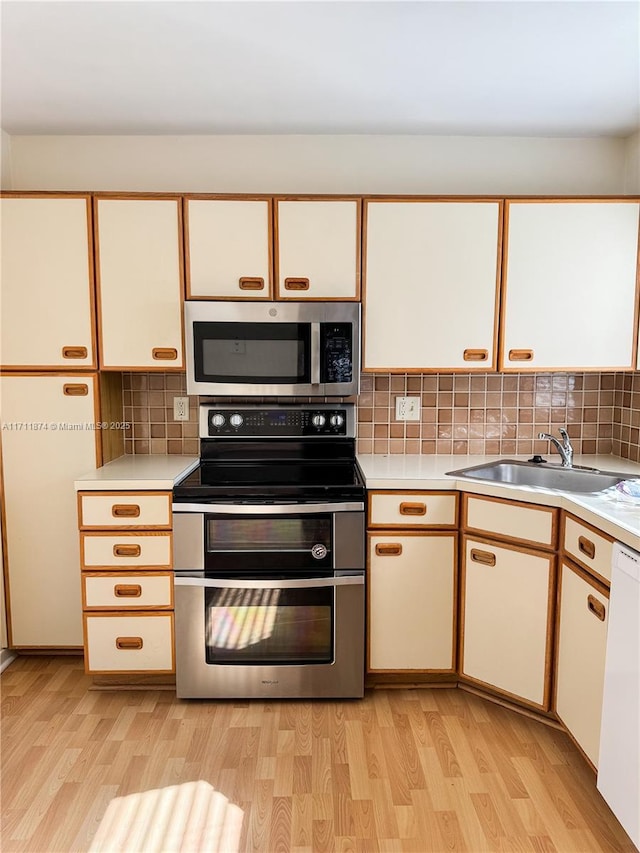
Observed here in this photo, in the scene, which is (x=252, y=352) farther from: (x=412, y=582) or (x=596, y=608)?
(x=596, y=608)

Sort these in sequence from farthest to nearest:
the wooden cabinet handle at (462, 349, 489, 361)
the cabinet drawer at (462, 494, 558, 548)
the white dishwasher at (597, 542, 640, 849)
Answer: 1. the wooden cabinet handle at (462, 349, 489, 361)
2. the cabinet drawer at (462, 494, 558, 548)
3. the white dishwasher at (597, 542, 640, 849)

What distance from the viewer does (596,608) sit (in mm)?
1870

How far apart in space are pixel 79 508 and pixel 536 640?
1.83m

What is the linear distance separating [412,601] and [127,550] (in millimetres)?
1169

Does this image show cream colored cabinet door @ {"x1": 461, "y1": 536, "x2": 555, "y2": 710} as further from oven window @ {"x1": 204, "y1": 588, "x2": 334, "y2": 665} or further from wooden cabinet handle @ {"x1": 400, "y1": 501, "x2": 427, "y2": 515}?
oven window @ {"x1": 204, "y1": 588, "x2": 334, "y2": 665}

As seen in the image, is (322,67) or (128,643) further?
(128,643)

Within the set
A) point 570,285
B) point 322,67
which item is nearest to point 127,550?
point 322,67

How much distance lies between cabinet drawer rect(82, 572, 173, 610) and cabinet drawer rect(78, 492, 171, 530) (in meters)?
0.21

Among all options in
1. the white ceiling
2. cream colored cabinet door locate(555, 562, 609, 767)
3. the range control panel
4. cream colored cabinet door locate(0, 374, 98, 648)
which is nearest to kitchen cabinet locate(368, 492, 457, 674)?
cream colored cabinet door locate(555, 562, 609, 767)

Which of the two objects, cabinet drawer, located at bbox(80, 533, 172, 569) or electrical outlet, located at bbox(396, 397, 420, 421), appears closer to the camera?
cabinet drawer, located at bbox(80, 533, 172, 569)

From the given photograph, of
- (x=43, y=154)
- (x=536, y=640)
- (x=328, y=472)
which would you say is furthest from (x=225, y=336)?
(x=536, y=640)

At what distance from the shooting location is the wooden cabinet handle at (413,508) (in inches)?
95.0

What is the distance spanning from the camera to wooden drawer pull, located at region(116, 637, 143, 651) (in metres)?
2.45

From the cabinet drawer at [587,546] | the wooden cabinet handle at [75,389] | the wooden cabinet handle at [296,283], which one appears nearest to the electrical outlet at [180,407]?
the wooden cabinet handle at [75,389]
